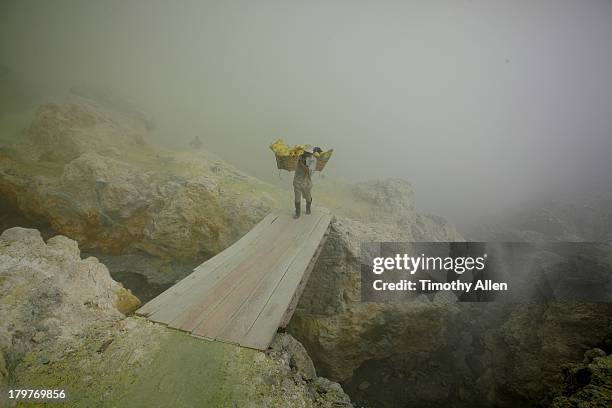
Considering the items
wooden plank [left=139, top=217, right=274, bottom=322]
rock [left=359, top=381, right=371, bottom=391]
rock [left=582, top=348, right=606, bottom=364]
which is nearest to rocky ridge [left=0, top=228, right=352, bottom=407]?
wooden plank [left=139, top=217, right=274, bottom=322]

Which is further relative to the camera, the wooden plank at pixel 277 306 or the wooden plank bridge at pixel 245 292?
the wooden plank bridge at pixel 245 292

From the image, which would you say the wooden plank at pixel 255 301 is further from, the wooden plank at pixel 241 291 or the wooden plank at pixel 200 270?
the wooden plank at pixel 200 270

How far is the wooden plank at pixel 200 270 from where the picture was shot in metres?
5.69

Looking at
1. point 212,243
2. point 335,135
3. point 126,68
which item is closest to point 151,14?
point 126,68

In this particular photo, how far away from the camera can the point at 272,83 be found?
80125 mm

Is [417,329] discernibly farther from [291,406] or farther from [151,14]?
[151,14]

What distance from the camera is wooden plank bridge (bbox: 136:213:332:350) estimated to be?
5.34m

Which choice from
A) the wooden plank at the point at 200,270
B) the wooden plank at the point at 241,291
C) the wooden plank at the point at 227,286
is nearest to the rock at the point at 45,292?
the wooden plank at the point at 200,270

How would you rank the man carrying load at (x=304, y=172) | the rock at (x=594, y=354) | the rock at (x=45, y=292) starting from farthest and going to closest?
1. the man carrying load at (x=304, y=172)
2. the rock at (x=594, y=354)
3. the rock at (x=45, y=292)

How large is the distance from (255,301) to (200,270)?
1.92 metres

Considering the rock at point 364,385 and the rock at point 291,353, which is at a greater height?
the rock at point 291,353

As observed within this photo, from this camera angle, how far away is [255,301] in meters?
6.18

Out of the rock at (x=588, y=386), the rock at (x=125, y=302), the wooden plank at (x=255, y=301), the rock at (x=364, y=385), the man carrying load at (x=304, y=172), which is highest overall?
the man carrying load at (x=304, y=172)

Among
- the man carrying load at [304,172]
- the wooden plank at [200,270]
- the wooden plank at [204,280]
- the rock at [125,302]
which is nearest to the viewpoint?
the wooden plank at [204,280]
